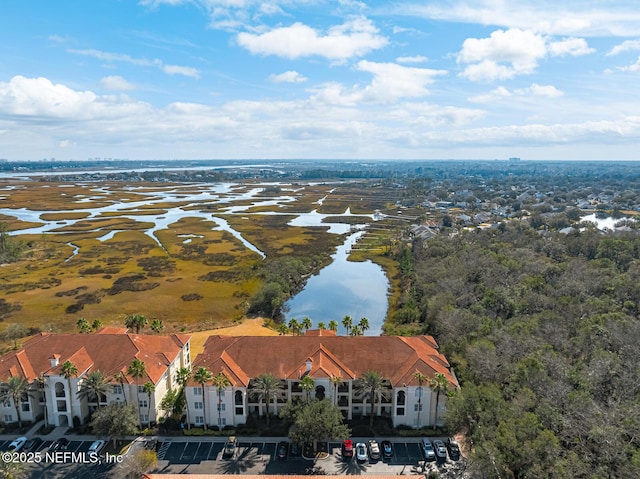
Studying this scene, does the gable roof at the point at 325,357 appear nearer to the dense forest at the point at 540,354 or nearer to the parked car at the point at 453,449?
the dense forest at the point at 540,354

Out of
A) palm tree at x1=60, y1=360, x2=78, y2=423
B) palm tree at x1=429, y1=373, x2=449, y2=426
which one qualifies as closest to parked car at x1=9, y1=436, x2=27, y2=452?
palm tree at x1=60, y1=360, x2=78, y2=423

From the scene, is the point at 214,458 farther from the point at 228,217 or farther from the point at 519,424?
the point at 228,217

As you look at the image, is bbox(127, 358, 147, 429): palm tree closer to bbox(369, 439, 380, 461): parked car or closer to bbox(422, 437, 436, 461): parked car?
bbox(369, 439, 380, 461): parked car

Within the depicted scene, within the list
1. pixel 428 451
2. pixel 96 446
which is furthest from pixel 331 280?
pixel 96 446

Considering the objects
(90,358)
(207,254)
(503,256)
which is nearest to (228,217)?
(207,254)

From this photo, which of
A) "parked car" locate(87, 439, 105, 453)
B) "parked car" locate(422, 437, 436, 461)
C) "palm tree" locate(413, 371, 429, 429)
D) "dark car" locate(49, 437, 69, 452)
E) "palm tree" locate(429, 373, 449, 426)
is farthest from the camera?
"palm tree" locate(413, 371, 429, 429)

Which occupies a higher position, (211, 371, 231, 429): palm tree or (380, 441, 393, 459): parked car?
(211, 371, 231, 429): palm tree

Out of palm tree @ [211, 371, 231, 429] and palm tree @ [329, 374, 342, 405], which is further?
palm tree @ [329, 374, 342, 405]
